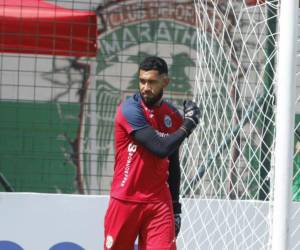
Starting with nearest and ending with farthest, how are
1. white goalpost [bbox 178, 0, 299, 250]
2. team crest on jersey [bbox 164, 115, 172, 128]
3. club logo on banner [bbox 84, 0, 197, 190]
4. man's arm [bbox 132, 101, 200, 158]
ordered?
man's arm [bbox 132, 101, 200, 158] < team crest on jersey [bbox 164, 115, 172, 128] < white goalpost [bbox 178, 0, 299, 250] < club logo on banner [bbox 84, 0, 197, 190]

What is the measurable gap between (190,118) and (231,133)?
4.34ft

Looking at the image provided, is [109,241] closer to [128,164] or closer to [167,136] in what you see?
[128,164]

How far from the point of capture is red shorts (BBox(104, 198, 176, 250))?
5.83 metres

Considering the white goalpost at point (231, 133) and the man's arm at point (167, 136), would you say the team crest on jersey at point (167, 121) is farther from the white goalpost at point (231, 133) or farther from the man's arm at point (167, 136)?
the white goalpost at point (231, 133)

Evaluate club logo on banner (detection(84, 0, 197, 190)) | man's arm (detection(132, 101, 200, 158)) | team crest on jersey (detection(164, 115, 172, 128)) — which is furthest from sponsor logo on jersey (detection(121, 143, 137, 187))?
club logo on banner (detection(84, 0, 197, 190))

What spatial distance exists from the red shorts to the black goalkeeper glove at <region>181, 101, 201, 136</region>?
0.47 m

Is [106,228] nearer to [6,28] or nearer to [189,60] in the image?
[6,28]

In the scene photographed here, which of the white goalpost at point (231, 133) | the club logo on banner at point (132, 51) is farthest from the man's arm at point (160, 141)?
the club logo on banner at point (132, 51)

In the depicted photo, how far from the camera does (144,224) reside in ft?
19.3

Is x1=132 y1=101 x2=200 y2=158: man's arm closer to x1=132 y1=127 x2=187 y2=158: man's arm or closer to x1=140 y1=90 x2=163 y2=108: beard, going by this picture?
x1=132 y1=127 x2=187 y2=158: man's arm

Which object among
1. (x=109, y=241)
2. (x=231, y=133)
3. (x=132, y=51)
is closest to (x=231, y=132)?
(x=231, y=133)

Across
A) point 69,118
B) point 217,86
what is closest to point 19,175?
point 69,118

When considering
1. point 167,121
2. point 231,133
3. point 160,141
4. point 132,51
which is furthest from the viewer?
point 132,51

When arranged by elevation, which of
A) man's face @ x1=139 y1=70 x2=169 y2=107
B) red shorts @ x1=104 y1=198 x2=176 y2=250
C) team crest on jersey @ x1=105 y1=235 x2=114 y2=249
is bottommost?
team crest on jersey @ x1=105 y1=235 x2=114 y2=249
